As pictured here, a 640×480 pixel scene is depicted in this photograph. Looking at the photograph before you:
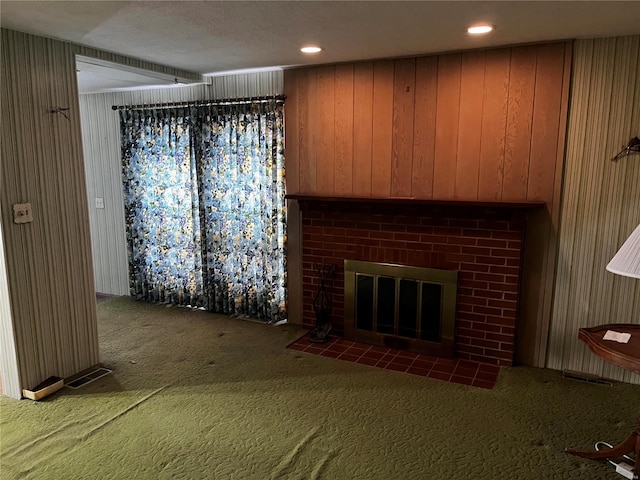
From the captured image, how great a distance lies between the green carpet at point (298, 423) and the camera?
2.28m

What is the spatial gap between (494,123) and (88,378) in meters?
3.28

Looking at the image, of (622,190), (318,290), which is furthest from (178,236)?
(622,190)

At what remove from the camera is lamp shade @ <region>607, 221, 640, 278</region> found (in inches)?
76.0

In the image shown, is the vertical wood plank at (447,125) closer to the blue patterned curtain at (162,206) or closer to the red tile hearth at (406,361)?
the red tile hearth at (406,361)

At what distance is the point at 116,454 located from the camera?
2.38 meters

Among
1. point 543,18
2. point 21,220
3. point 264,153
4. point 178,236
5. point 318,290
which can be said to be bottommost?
point 318,290

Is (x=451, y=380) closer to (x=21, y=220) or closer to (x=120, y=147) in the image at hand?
(x=21, y=220)

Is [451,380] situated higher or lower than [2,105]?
lower

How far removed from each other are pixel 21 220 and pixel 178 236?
185 centimetres

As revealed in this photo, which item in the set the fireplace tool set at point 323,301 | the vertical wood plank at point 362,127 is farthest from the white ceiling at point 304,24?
the fireplace tool set at point 323,301

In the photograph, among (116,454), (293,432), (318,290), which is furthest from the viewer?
(318,290)

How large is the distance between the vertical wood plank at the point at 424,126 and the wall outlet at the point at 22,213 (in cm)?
257

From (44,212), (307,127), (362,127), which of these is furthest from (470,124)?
(44,212)

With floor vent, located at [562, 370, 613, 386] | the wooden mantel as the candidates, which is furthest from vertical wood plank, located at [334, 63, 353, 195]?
floor vent, located at [562, 370, 613, 386]
